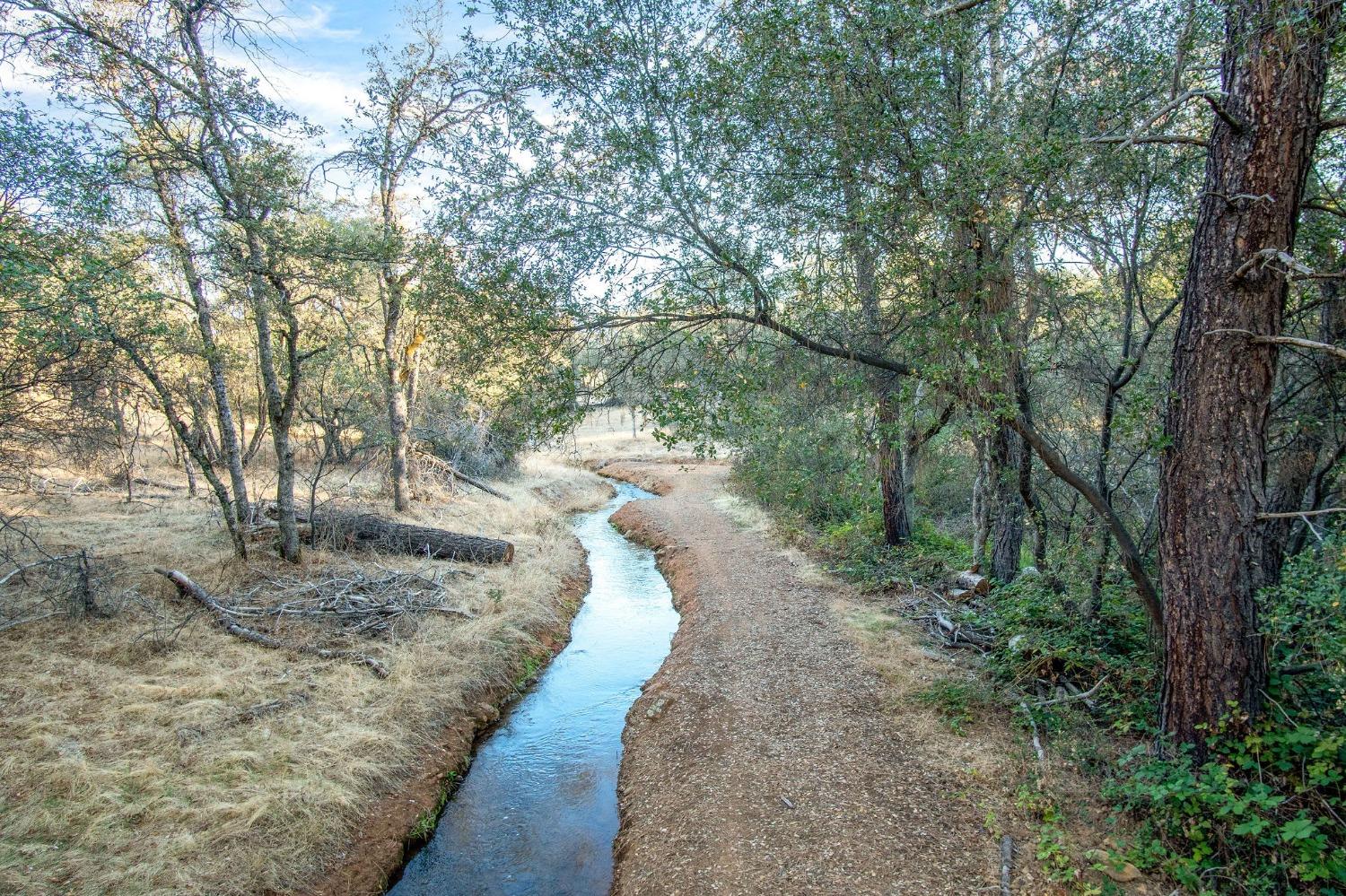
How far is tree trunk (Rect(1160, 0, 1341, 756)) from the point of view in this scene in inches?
154

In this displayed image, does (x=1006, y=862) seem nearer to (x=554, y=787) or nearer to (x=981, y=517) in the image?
(x=554, y=787)

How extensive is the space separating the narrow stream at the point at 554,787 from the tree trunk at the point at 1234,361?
4795 mm

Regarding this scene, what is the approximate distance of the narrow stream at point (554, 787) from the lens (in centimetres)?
534

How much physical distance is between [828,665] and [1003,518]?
3226 millimetres

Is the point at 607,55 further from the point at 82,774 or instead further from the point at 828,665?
the point at 82,774

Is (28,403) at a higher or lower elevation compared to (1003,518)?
higher

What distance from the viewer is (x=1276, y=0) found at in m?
3.81

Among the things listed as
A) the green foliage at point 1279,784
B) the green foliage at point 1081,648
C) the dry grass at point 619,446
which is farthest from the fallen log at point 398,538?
the dry grass at point 619,446

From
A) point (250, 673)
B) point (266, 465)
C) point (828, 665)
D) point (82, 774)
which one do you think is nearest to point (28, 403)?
point (250, 673)

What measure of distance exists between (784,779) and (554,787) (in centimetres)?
250

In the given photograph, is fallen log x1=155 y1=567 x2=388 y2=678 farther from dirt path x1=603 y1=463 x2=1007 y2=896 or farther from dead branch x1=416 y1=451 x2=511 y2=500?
dead branch x1=416 y1=451 x2=511 y2=500

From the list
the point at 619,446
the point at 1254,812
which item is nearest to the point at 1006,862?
the point at 1254,812

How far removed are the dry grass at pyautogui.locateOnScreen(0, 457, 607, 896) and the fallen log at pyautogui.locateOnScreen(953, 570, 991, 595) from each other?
6.44 metres

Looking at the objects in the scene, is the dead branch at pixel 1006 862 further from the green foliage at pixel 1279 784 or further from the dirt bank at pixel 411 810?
the dirt bank at pixel 411 810
